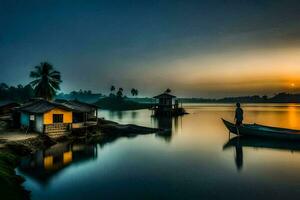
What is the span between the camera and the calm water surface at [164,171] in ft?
45.0

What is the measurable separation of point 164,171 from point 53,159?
10.2 meters

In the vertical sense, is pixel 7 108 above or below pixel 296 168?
above

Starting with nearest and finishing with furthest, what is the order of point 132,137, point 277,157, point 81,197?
point 81,197 → point 277,157 → point 132,137

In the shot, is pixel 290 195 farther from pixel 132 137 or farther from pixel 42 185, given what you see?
pixel 132 137

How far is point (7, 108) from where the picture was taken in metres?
41.0

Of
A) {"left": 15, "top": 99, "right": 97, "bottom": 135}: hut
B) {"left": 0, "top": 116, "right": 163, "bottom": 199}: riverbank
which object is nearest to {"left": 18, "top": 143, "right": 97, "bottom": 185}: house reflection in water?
{"left": 0, "top": 116, "right": 163, "bottom": 199}: riverbank

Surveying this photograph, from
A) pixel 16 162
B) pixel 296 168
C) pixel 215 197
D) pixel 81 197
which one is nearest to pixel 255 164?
pixel 296 168

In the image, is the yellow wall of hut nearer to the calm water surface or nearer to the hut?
the hut

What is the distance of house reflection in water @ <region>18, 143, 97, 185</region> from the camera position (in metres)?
16.6

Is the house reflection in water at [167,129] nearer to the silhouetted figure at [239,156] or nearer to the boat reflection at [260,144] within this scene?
the boat reflection at [260,144]

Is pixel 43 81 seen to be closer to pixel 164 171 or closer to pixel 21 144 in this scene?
pixel 21 144

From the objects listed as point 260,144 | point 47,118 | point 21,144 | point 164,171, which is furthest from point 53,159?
point 260,144

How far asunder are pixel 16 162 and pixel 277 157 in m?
24.2

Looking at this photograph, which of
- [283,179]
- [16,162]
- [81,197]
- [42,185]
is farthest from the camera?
[16,162]
